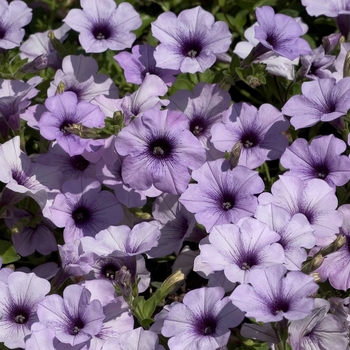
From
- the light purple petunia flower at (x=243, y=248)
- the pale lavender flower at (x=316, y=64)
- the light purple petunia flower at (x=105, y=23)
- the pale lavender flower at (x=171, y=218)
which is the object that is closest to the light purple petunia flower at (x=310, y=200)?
the light purple petunia flower at (x=243, y=248)

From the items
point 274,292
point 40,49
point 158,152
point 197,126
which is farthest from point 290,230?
point 40,49

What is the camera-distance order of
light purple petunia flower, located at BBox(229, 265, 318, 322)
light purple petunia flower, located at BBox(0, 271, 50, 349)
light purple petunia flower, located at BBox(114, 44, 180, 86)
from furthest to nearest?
1. light purple petunia flower, located at BBox(114, 44, 180, 86)
2. light purple petunia flower, located at BBox(0, 271, 50, 349)
3. light purple petunia flower, located at BBox(229, 265, 318, 322)

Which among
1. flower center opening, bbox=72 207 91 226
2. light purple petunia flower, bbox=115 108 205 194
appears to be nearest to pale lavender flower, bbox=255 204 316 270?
light purple petunia flower, bbox=115 108 205 194

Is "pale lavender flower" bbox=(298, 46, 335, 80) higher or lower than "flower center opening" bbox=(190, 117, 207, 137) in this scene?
higher

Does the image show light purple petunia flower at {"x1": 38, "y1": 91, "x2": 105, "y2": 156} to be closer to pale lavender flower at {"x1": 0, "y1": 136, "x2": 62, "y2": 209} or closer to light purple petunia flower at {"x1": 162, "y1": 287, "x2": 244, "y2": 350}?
pale lavender flower at {"x1": 0, "y1": 136, "x2": 62, "y2": 209}

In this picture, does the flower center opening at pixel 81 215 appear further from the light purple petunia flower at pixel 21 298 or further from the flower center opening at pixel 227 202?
the flower center opening at pixel 227 202

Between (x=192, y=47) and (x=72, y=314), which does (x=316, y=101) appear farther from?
(x=72, y=314)
